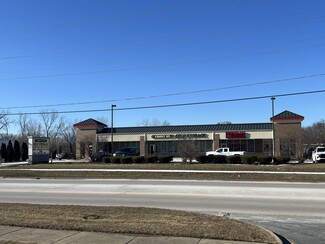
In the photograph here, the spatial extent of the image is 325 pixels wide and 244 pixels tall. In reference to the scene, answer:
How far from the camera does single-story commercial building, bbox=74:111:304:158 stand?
194ft

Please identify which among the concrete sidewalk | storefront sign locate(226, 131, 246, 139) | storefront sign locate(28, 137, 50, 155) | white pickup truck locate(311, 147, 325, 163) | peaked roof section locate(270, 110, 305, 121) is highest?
peaked roof section locate(270, 110, 305, 121)

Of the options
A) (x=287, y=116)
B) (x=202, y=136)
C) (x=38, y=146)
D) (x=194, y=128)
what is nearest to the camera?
(x=38, y=146)

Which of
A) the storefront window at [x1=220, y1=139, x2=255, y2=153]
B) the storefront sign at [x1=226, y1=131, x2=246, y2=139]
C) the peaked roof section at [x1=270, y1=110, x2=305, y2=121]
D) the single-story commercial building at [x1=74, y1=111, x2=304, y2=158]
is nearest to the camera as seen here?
the peaked roof section at [x1=270, y1=110, x2=305, y2=121]

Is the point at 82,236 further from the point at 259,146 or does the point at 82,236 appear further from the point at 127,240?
the point at 259,146

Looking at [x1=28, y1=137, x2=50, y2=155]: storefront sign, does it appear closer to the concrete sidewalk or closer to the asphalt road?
the asphalt road

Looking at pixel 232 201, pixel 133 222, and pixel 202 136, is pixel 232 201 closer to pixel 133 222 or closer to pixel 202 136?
pixel 133 222

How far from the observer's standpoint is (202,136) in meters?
63.8

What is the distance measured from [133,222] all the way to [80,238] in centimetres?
170

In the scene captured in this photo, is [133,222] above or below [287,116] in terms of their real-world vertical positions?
below

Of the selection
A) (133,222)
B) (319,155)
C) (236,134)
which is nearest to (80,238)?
(133,222)

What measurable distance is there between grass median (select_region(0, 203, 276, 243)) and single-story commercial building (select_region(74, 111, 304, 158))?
144 ft

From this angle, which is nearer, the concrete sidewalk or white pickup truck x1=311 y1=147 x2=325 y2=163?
the concrete sidewalk

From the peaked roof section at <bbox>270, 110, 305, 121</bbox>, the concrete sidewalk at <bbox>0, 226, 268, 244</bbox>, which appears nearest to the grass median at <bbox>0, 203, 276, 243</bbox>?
the concrete sidewalk at <bbox>0, 226, 268, 244</bbox>

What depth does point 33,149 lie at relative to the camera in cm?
4303
